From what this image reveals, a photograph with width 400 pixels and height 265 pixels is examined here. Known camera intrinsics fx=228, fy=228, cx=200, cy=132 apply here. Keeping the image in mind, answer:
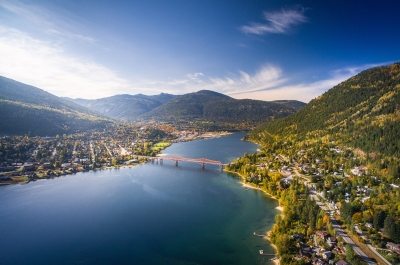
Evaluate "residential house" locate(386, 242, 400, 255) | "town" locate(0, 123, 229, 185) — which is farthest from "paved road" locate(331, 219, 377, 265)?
"town" locate(0, 123, 229, 185)

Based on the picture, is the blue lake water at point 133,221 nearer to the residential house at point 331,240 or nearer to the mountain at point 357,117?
the residential house at point 331,240

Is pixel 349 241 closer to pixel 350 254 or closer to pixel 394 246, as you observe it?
pixel 394 246

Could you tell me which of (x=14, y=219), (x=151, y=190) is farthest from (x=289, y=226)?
(x=14, y=219)

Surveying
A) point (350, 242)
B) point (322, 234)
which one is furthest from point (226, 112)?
point (350, 242)

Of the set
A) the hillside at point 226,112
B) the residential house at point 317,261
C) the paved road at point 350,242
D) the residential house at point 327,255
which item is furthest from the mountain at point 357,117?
the hillside at point 226,112

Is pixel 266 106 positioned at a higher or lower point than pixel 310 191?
higher

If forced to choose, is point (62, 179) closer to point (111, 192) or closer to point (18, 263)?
point (111, 192)
